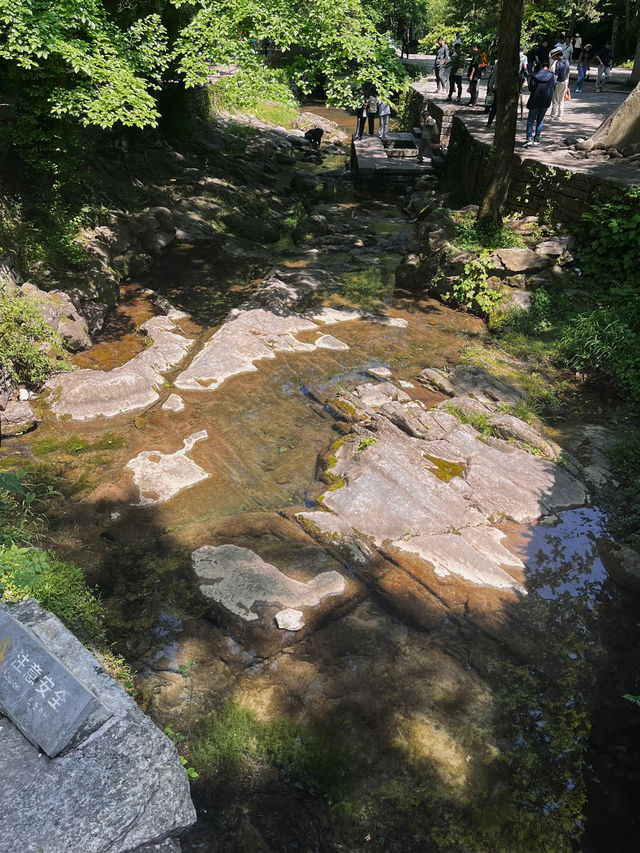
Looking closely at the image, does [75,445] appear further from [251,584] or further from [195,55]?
[195,55]

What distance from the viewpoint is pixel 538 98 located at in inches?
539

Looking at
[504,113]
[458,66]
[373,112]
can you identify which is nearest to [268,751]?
[504,113]

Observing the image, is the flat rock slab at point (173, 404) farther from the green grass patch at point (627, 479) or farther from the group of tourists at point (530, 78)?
the group of tourists at point (530, 78)

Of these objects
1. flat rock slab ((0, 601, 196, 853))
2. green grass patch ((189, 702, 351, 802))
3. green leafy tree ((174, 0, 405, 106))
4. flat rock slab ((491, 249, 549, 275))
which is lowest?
green grass patch ((189, 702, 351, 802))

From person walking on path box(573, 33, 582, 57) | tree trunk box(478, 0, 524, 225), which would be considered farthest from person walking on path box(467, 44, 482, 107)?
tree trunk box(478, 0, 524, 225)

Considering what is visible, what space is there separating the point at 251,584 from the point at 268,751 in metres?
1.59

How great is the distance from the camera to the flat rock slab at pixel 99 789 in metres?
3.46

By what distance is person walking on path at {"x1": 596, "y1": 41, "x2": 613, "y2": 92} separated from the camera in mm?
21906

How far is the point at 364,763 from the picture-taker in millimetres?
4602

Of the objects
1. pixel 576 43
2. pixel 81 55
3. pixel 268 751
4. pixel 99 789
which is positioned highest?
pixel 576 43

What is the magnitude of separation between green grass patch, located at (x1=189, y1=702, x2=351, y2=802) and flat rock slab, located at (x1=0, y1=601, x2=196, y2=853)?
2.38ft

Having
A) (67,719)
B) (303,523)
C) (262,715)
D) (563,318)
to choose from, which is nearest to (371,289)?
(563,318)

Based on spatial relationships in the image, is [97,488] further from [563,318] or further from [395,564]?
[563,318]

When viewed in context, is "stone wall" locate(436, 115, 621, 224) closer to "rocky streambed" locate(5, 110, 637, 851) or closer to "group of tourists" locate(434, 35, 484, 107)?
"rocky streambed" locate(5, 110, 637, 851)
